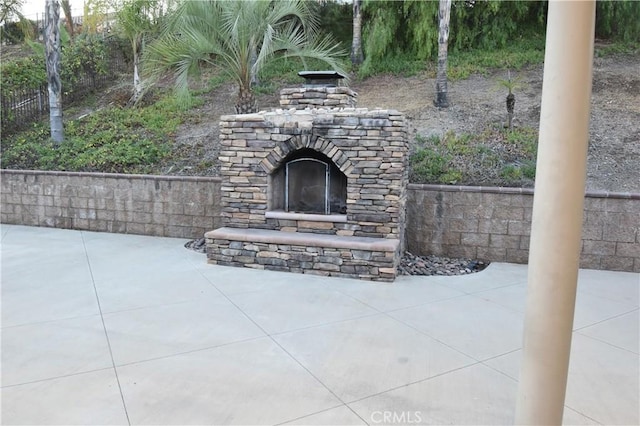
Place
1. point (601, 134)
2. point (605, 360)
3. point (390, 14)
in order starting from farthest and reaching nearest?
1. point (390, 14)
2. point (601, 134)
3. point (605, 360)

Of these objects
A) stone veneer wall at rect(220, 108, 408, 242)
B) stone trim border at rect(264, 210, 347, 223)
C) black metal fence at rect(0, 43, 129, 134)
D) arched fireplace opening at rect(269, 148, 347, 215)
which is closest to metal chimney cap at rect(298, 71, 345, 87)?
stone veneer wall at rect(220, 108, 408, 242)

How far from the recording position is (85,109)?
1140 centimetres

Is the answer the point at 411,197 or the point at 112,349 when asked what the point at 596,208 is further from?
the point at 112,349

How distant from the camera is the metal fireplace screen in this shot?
20.7 ft

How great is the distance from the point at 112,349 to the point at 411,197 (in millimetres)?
4304

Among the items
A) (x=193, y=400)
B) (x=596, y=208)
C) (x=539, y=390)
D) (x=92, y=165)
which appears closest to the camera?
(x=539, y=390)

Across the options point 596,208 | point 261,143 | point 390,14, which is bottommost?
point 596,208

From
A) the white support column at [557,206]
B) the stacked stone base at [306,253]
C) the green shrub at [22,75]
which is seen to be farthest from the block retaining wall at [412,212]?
the white support column at [557,206]

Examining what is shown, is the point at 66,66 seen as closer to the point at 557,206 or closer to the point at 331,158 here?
the point at 331,158

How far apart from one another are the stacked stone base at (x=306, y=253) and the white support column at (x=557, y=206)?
139 inches

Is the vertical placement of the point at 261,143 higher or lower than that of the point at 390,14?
lower

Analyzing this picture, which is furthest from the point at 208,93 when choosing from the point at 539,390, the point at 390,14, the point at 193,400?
the point at 539,390

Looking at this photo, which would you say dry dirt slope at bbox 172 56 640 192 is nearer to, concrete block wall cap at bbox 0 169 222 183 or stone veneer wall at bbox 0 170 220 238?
concrete block wall cap at bbox 0 169 222 183

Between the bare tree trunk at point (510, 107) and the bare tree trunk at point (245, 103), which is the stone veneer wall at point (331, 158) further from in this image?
the bare tree trunk at point (510, 107)
